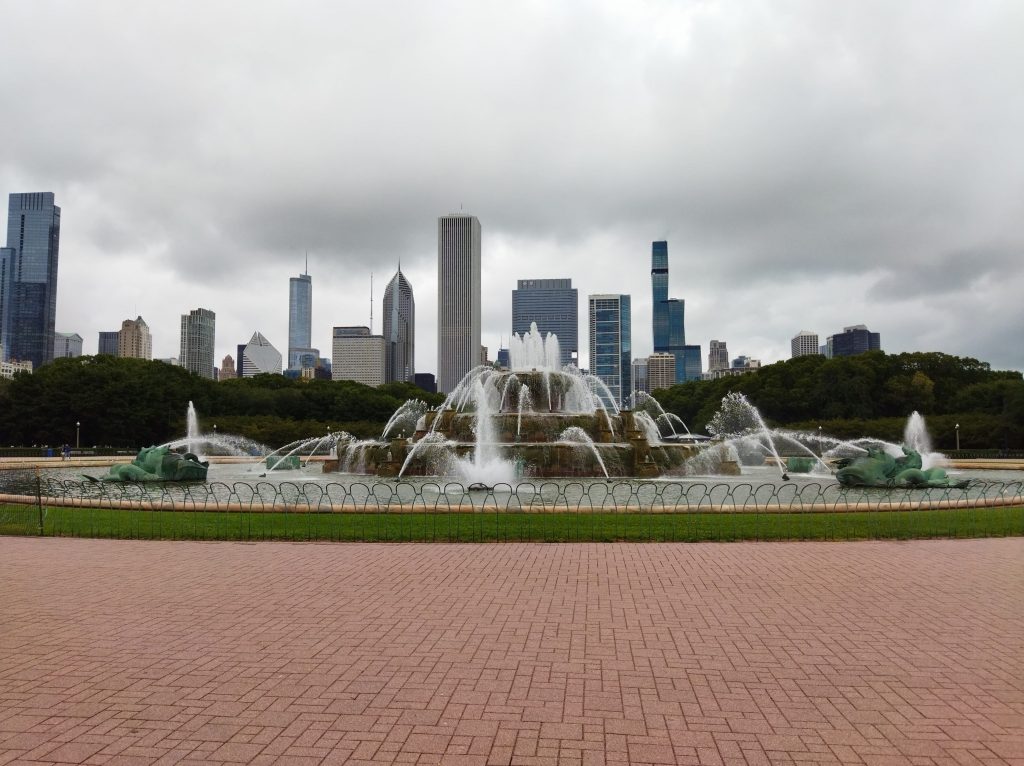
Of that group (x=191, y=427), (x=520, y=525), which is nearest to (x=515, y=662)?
(x=520, y=525)

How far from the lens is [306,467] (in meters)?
34.3

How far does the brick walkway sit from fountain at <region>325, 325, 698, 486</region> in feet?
47.3

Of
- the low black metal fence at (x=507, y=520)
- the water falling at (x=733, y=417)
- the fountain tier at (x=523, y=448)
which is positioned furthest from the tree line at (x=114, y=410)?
the low black metal fence at (x=507, y=520)

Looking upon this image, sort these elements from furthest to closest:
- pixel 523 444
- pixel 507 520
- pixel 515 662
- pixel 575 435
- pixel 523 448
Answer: pixel 575 435 < pixel 523 444 < pixel 523 448 < pixel 507 520 < pixel 515 662

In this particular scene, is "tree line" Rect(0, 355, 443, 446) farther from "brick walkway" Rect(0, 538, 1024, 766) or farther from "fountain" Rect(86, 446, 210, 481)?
"brick walkway" Rect(0, 538, 1024, 766)

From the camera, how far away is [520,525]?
1356 centimetres

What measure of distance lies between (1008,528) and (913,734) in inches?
410

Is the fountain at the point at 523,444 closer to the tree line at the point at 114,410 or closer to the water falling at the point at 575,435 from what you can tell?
the water falling at the point at 575,435

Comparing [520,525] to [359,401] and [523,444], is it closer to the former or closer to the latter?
[523,444]

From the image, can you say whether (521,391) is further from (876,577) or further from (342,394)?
(342,394)

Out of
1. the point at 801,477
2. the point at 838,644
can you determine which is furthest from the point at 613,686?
the point at 801,477

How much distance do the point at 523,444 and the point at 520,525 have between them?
1265 cm

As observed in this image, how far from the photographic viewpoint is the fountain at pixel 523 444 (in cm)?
2556

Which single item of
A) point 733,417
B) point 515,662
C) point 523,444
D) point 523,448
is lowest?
point 515,662
